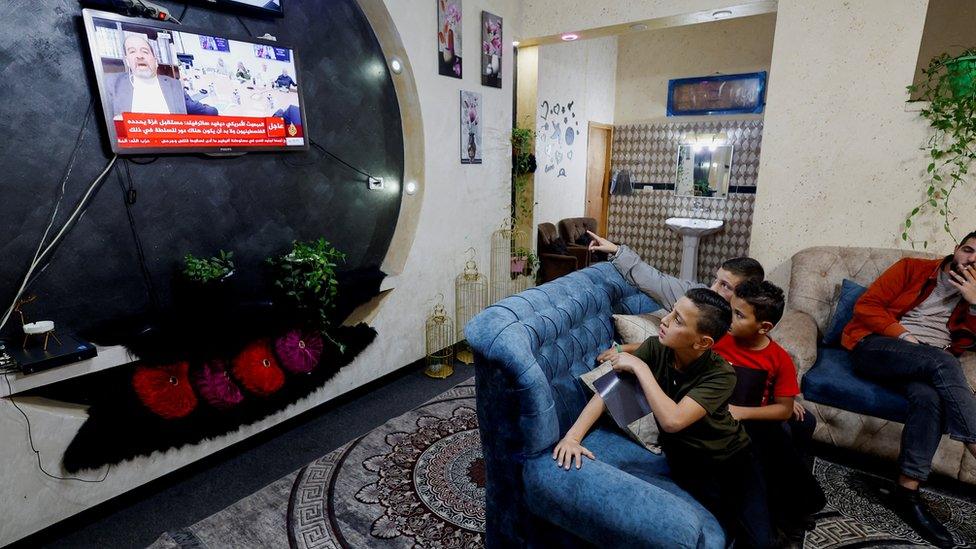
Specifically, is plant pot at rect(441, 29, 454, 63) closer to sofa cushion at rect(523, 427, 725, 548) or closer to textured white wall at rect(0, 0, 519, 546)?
textured white wall at rect(0, 0, 519, 546)

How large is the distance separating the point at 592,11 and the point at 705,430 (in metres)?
3.37

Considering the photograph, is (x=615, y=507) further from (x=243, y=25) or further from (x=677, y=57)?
(x=677, y=57)

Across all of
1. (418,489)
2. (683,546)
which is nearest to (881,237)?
(683,546)

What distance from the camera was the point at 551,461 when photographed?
1.57 meters

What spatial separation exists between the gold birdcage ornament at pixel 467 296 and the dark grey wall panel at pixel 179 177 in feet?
2.46

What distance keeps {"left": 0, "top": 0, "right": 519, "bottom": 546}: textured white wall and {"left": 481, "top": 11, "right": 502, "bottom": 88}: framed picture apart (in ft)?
0.16

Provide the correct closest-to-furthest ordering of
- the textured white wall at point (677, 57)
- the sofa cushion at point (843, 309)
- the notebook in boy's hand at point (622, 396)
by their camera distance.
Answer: the notebook in boy's hand at point (622, 396) < the sofa cushion at point (843, 309) < the textured white wall at point (677, 57)

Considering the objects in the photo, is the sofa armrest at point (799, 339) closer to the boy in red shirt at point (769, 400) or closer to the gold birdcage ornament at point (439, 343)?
the boy in red shirt at point (769, 400)

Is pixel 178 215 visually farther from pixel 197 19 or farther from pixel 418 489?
pixel 418 489

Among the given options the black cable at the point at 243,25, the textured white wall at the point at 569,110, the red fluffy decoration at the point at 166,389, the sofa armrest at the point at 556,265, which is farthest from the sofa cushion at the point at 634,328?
the textured white wall at the point at 569,110

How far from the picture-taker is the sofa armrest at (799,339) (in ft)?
8.29

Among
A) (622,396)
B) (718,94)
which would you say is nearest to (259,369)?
(622,396)

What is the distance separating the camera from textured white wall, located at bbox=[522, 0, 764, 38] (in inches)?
133

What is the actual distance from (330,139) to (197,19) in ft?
2.83
